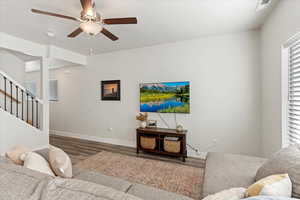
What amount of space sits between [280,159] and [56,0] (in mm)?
3023

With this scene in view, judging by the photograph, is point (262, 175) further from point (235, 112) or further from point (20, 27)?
point (20, 27)

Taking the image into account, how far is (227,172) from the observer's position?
1.44m

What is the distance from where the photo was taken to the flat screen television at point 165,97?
10.4 feet

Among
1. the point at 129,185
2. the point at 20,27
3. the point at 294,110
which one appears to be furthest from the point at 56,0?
Result: the point at 294,110

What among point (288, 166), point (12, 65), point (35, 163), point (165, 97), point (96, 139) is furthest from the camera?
point (96, 139)

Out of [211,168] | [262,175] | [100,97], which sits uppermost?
[100,97]

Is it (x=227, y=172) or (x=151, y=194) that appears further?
(x=227, y=172)

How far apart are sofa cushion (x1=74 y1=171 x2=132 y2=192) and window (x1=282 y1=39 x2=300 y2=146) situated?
211 cm

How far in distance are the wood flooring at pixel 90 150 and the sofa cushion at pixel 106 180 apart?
171 cm

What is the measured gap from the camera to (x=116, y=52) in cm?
398

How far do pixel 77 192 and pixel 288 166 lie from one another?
1.38 meters

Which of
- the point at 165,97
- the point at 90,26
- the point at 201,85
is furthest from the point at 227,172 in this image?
the point at 90,26

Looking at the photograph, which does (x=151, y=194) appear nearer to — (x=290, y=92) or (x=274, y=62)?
(x=290, y=92)

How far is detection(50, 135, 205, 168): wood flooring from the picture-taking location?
2920 millimetres
